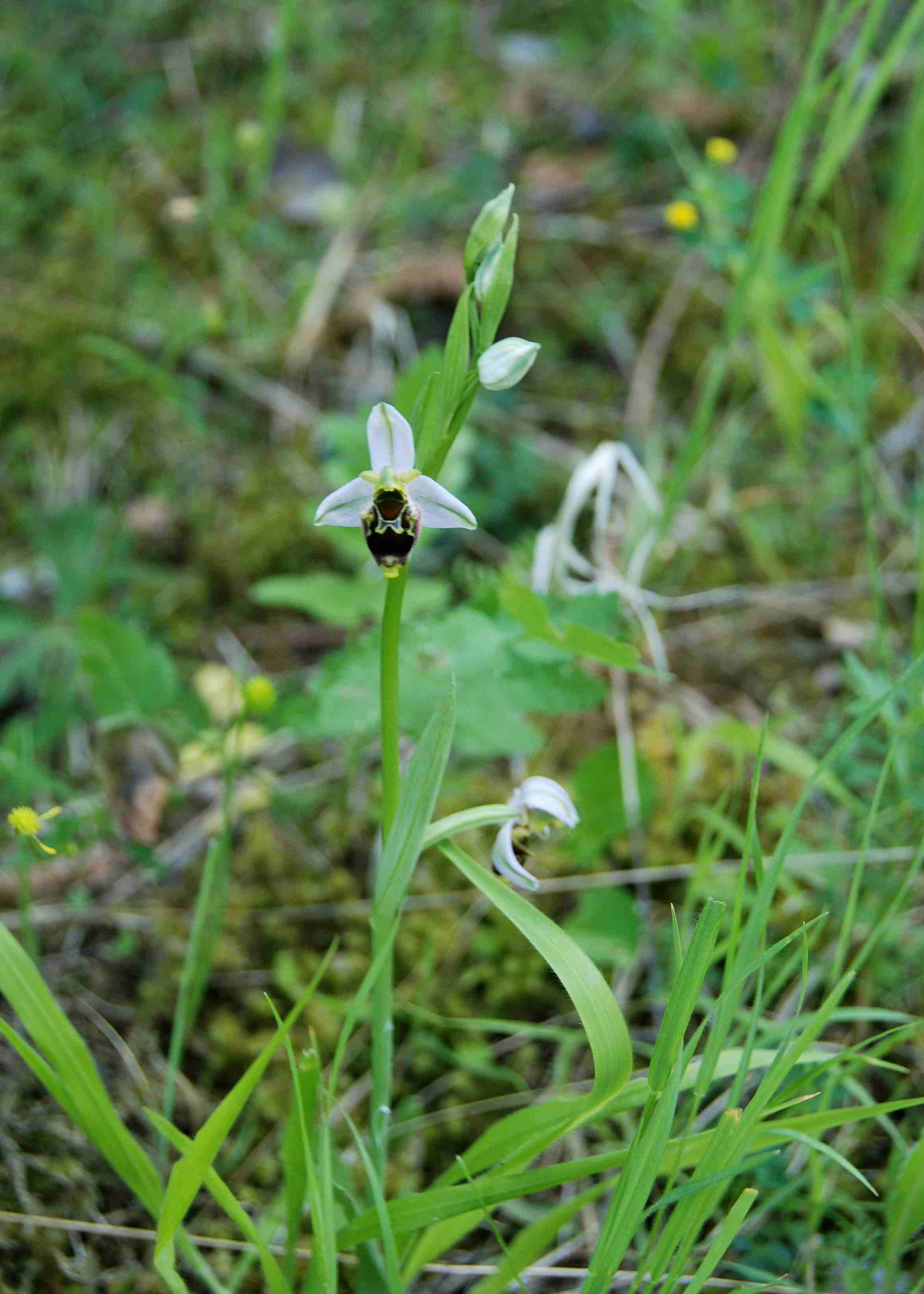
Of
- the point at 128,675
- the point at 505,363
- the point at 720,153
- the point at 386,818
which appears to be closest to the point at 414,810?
the point at 386,818

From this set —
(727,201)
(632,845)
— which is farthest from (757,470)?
(632,845)

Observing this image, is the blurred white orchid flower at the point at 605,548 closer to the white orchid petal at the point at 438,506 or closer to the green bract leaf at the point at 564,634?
the green bract leaf at the point at 564,634

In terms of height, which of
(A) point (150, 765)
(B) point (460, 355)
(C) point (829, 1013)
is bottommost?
(A) point (150, 765)

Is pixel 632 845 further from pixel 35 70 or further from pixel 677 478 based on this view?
pixel 35 70

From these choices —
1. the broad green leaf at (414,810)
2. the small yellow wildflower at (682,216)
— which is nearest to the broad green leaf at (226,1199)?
the broad green leaf at (414,810)

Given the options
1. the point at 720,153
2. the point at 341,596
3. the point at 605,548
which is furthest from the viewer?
the point at 720,153

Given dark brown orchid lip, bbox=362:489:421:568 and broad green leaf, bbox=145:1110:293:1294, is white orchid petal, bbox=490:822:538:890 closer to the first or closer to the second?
dark brown orchid lip, bbox=362:489:421:568

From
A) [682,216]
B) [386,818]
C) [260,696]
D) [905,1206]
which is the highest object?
[682,216]

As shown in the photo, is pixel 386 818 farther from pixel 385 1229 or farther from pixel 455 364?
pixel 455 364
